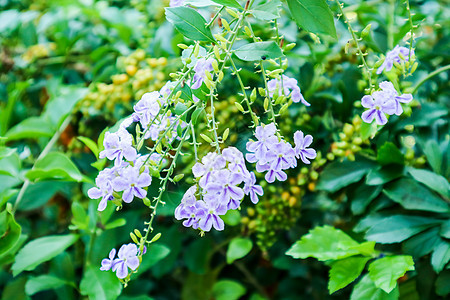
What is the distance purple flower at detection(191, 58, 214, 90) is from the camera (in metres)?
0.59

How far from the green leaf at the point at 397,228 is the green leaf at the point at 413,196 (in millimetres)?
24

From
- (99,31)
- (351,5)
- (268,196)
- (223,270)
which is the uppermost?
(351,5)

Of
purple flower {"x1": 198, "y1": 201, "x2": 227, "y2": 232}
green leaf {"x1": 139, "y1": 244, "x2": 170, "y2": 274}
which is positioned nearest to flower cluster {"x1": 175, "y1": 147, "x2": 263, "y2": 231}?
purple flower {"x1": 198, "y1": 201, "x2": 227, "y2": 232}

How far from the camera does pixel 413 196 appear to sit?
0.83 meters

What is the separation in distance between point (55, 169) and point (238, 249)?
416 mm

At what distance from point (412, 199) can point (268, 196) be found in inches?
11.6

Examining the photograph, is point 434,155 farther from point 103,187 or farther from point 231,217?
point 103,187

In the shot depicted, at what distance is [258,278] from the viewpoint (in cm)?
118

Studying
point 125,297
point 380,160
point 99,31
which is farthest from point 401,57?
point 99,31

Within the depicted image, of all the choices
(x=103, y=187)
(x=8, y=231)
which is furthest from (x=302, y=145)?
(x=8, y=231)

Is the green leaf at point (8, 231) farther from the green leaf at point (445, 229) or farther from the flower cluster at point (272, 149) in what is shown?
the green leaf at point (445, 229)

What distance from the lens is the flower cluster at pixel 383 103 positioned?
584 millimetres

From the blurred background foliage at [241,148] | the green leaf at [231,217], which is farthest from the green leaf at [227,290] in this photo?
the green leaf at [231,217]

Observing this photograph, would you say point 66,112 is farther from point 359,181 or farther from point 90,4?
point 359,181
